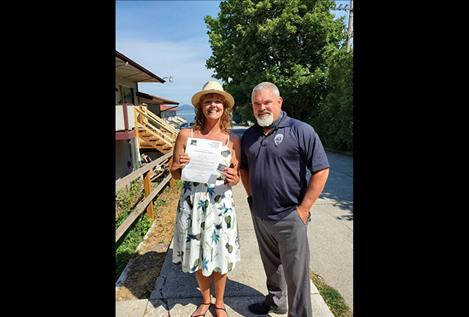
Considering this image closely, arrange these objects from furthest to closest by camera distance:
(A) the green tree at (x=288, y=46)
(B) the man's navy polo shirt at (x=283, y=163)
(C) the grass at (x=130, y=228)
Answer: (A) the green tree at (x=288, y=46), (C) the grass at (x=130, y=228), (B) the man's navy polo shirt at (x=283, y=163)

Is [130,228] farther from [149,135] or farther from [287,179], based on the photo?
[149,135]

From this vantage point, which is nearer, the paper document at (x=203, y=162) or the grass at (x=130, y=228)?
the paper document at (x=203, y=162)

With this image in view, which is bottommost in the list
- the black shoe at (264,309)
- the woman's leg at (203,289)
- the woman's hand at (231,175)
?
the black shoe at (264,309)

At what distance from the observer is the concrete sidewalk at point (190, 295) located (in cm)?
289

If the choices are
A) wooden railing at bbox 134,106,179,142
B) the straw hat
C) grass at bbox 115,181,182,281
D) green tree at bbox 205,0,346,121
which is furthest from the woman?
green tree at bbox 205,0,346,121

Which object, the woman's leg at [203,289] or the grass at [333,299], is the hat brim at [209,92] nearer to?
the woman's leg at [203,289]

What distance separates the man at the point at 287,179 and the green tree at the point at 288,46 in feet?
61.1

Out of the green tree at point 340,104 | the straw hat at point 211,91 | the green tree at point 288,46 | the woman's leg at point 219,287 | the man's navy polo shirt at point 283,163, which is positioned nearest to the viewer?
the man's navy polo shirt at point 283,163

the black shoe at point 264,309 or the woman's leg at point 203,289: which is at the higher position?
the woman's leg at point 203,289

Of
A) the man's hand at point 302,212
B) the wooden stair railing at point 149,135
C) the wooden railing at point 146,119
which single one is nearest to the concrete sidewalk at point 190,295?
the man's hand at point 302,212
